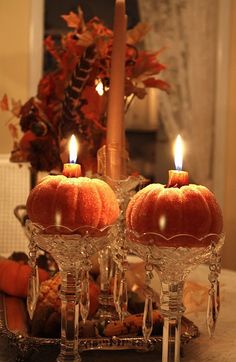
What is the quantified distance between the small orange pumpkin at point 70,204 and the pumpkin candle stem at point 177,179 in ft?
0.29

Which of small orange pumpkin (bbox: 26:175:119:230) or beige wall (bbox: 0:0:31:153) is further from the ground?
beige wall (bbox: 0:0:31:153)

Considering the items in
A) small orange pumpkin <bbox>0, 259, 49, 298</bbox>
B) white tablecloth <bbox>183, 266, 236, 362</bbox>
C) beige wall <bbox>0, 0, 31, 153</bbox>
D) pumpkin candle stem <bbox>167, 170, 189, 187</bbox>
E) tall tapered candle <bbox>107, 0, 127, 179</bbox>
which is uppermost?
beige wall <bbox>0, 0, 31, 153</bbox>

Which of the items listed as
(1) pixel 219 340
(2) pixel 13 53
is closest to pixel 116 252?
(1) pixel 219 340

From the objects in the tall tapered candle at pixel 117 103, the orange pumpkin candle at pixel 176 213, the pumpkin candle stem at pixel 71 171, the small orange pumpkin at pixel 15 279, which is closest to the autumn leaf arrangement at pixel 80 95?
the tall tapered candle at pixel 117 103

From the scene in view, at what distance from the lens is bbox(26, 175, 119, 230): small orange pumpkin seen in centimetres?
78

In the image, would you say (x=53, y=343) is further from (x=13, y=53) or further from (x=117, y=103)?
(x=13, y=53)

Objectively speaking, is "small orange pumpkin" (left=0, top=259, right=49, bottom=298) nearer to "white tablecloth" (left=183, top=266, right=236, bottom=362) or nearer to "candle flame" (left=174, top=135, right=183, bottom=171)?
"white tablecloth" (left=183, top=266, right=236, bottom=362)

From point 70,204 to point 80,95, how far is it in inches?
18.8

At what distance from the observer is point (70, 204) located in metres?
0.78

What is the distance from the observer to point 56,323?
1004 millimetres

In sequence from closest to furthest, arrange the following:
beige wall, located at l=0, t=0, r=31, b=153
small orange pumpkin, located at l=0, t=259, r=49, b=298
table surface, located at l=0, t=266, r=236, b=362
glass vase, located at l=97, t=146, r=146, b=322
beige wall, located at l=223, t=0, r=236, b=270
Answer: glass vase, located at l=97, t=146, r=146, b=322 < table surface, located at l=0, t=266, r=236, b=362 < small orange pumpkin, located at l=0, t=259, r=49, b=298 < beige wall, located at l=0, t=0, r=31, b=153 < beige wall, located at l=223, t=0, r=236, b=270

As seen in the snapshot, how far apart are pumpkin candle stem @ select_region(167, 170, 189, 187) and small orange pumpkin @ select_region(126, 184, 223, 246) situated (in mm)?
13

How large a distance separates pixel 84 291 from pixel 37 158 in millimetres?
559

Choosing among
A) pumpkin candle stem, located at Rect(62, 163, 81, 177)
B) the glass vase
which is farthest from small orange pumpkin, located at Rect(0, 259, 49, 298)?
pumpkin candle stem, located at Rect(62, 163, 81, 177)
